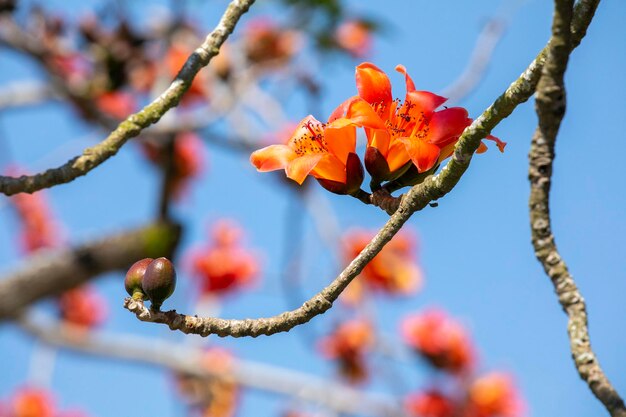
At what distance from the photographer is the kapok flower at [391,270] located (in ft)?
18.3

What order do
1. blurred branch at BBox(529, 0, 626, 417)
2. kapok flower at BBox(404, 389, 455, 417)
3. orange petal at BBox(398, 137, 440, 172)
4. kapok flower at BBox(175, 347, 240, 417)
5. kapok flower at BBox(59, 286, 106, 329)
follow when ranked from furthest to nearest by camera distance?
kapok flower at BBox(59, 286, 106, 329)
kapok flower at BBox(175, 347, 240, 417)
kapok flower at BBox(404, 389, 455, 417)
orange petal at BBox(398, 137, 440, 172)
blurred branch at BBox(529, 0, 626, 417)

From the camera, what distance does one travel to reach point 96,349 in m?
5.64

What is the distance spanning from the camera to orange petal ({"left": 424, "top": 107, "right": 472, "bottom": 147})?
1.31 meters

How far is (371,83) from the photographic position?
1.37 metres

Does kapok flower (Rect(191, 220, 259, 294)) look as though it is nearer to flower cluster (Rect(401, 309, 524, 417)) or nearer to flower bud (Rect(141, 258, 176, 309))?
flower cluster (Rect(401, 309, 524, 417))

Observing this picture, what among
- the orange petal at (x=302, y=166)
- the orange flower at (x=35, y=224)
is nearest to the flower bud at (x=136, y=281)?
the orange petal at (x=302, y=166)

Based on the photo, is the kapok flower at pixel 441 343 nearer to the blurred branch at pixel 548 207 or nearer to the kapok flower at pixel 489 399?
the kapok flower at pixel 489 399

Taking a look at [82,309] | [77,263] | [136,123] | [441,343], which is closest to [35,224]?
[82,309]

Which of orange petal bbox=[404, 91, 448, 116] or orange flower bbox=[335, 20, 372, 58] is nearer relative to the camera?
orange petal bbox=[404, 91, 448, 116]

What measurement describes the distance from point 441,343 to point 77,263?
6.91 ft

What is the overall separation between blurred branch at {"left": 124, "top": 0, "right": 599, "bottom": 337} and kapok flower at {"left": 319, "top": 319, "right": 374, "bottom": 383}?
415 centimetres

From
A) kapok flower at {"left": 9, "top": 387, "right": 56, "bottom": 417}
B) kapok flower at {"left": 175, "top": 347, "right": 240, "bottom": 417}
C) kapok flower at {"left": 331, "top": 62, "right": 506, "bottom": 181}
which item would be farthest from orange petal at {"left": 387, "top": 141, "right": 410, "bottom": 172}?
kapok flower at {"left": 9, "top": 387, "right": 56, "bottom": 417}

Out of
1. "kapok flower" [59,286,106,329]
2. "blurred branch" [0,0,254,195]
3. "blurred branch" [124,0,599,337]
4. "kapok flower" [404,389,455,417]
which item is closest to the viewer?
"blurred branch" [124,0,599,337]

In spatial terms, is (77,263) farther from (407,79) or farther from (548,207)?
(548,207)
